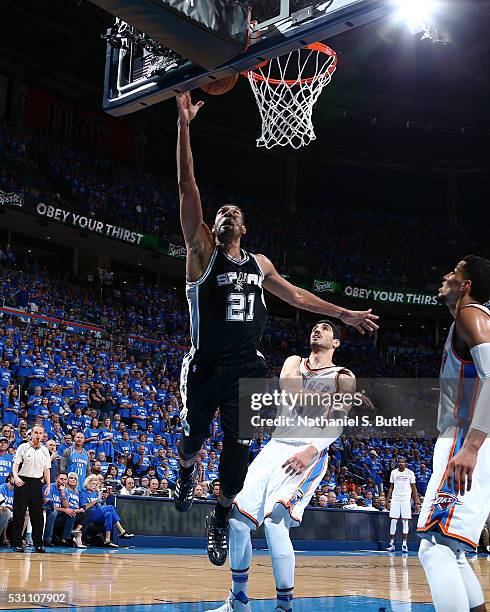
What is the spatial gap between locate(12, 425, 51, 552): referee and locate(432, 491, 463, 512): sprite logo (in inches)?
337

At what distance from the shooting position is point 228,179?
34781 millimetres

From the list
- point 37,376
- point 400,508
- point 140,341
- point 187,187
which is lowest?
point 400,508

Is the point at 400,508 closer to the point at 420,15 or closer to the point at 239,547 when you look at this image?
the point at 420,15

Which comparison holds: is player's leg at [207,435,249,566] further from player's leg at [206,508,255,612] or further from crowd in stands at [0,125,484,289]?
crowd in stands at [0,125,484,289]

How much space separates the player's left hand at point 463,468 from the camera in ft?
12.2

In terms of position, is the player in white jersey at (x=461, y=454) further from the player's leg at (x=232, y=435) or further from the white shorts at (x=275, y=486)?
the white shorts at (x=275, y=486)

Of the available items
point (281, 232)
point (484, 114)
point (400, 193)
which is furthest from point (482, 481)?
point (400, 193)

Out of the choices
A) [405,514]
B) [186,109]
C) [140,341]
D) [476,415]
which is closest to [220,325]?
[186,109]

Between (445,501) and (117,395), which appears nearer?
(445,501)

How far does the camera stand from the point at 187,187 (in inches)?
198

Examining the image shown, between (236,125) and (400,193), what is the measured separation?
9.61 m

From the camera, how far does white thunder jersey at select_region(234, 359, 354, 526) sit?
5.64 metres

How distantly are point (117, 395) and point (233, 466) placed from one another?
43.8 feet

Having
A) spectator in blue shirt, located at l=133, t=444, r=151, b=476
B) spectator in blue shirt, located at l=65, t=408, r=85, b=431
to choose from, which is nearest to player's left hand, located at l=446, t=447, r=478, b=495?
spectator in blue shirt, located at l=133, t=444, r=151, b=476
